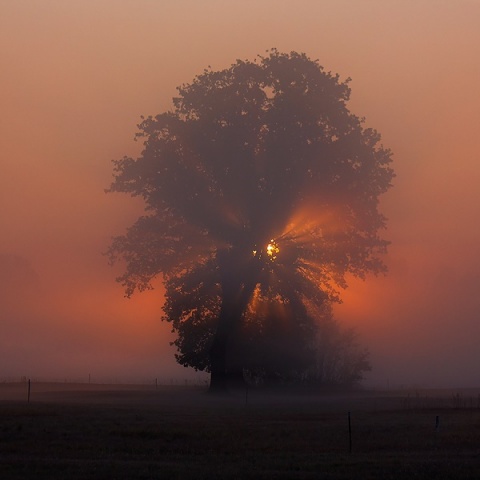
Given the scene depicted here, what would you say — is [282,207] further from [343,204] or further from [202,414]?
[202,414]

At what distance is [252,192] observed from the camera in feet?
234

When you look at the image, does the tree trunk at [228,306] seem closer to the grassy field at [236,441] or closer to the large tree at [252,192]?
the large tree at [252,192]

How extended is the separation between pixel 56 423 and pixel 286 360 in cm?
3313

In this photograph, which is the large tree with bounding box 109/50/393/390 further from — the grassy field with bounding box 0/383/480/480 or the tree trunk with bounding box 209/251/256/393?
the grassy field with bounding box 0/383/480/480

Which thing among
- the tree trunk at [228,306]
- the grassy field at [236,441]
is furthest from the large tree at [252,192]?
the grassy field at [236,441]

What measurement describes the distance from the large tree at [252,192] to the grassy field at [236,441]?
43.9ft

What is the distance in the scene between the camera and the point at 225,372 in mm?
73312

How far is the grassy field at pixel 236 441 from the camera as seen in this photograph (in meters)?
31.6

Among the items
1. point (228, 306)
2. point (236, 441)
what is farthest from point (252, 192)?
point (236, 441)

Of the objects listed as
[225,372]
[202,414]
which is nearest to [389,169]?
[225,372]

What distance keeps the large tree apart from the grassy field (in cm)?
1339

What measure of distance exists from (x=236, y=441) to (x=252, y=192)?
3295 centimetres

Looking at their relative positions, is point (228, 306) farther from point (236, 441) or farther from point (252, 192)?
point (236, 441)

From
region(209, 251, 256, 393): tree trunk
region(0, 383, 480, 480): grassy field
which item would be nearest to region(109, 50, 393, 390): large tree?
region(209, 251, 256, 393): tree trunk
